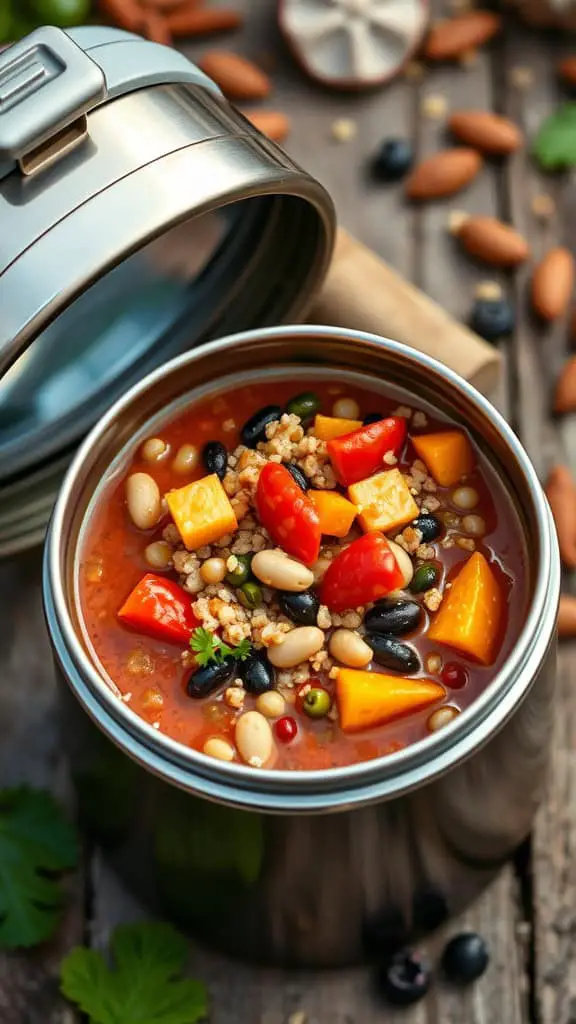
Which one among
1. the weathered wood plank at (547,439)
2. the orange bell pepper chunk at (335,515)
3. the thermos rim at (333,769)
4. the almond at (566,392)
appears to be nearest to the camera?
the thermos rim at (333,769)

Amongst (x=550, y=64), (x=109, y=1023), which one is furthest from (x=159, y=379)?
(x=550, y=64)

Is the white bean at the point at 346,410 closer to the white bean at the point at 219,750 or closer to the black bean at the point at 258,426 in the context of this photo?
the black bean at the point at 258,426

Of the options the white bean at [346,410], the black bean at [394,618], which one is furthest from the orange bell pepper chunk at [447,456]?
the black bean at [394,618]

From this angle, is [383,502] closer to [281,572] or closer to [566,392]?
[281,572]

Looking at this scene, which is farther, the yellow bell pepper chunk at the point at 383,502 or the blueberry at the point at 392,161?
the blueberry at the point at 392,161

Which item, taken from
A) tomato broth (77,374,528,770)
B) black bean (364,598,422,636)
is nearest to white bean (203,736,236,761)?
tomato broth (77,374,528,770)

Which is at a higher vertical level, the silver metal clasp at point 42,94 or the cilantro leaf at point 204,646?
the silver metal clasp at point 42,94
